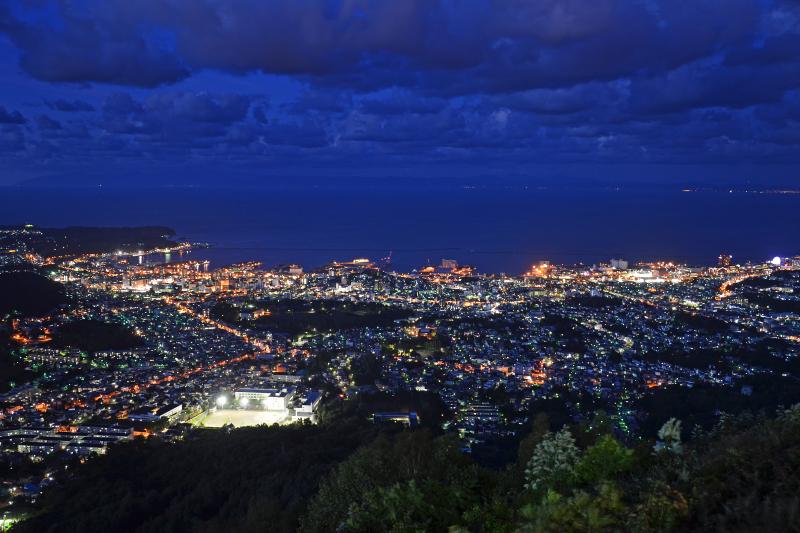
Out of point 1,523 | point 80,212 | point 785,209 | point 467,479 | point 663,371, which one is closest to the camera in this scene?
point 467,479

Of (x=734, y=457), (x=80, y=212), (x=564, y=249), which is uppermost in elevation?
(x=80, y=212)

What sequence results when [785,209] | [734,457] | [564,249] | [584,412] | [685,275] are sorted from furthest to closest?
[785,209], [564,249], [685,275], [584,412], [734,457]

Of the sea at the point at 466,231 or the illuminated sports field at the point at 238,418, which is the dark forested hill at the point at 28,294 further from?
the sea at the point at 466,231

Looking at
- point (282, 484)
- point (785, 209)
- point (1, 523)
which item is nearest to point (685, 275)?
point (282, 484)

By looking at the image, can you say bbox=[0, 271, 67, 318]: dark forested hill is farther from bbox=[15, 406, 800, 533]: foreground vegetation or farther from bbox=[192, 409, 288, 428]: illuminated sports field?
bbox=[15, 406, 800, 533]: foreground vegetation

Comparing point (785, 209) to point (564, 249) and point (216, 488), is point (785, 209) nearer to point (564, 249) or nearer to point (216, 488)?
point (564, 249)

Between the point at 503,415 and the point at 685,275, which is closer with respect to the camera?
the point at 503,415
